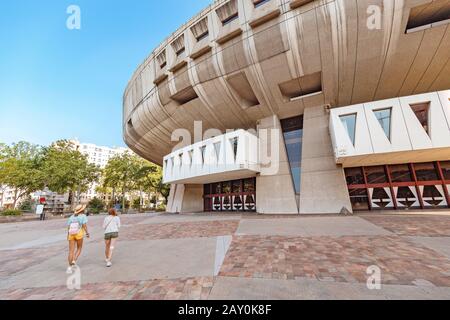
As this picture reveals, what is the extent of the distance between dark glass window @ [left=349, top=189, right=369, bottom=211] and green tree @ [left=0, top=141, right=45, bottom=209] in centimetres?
3996

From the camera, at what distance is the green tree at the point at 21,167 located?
27500 millimetres

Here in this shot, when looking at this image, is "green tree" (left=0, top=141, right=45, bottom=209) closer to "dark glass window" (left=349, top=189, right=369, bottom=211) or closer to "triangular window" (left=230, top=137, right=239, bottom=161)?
"triangular window" (left=230, top=137, right=239, bottom=161)

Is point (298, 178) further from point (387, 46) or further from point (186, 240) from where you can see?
point (186, 240)

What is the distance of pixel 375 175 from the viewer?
1415 centimetres

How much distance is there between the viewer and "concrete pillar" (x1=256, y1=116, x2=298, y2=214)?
1404 centimetres

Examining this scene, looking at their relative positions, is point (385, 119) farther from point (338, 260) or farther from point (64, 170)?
point (64, 170)

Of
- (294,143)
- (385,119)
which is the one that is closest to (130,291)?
(385,119)

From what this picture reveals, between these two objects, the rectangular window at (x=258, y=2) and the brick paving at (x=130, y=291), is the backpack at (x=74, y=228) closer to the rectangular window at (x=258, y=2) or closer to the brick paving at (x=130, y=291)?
the brick paving at (x=130, y=291)

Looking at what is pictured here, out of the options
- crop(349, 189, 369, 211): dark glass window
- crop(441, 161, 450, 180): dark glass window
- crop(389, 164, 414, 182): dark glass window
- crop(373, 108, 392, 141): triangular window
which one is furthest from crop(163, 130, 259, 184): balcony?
crop(441, 161, 450, 180): dark glass window

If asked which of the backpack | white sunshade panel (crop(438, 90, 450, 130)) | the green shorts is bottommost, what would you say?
the green shorts

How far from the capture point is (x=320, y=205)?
12.9 meters

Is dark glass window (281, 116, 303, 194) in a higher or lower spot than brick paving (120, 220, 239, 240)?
higher

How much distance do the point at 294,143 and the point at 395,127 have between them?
6494mm
